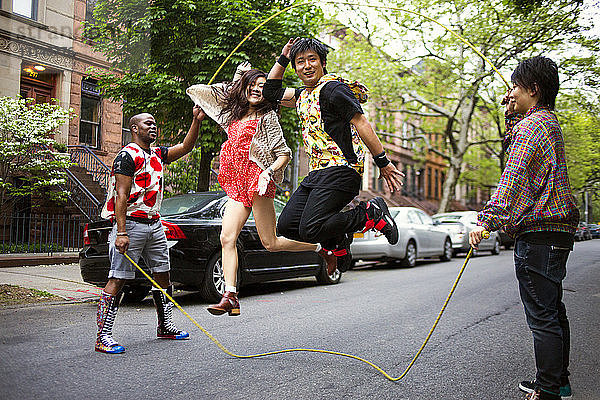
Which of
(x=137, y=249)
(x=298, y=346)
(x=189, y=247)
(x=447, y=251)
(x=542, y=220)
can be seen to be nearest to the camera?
(x=542, y=220)

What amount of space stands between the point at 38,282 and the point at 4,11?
3718 mm

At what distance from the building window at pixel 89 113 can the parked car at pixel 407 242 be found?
783 cm

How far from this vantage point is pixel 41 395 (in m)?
3.61

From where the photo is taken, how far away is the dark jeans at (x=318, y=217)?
3.86 meters

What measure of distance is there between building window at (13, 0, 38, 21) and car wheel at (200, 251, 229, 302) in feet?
11.7

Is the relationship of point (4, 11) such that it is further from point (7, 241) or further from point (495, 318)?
point (495, 318)

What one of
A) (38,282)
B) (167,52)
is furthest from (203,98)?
(38,282)

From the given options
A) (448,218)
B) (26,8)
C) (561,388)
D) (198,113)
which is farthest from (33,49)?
(448,218)

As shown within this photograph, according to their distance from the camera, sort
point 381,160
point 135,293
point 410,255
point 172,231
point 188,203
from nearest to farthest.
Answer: point 381,160
point 172,231
point 188,203
point 135,293
point 410,255

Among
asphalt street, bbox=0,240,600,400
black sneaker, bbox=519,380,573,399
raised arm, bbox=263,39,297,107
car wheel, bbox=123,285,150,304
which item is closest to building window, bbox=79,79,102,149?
asphalt street, bbox=0,240,600,400

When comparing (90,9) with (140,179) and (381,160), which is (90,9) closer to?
(140,179)

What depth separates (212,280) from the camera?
24.2ft

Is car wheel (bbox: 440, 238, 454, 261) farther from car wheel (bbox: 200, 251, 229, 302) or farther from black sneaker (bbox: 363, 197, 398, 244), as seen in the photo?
black sneaker (bbox: 363, 197, 398, 244)

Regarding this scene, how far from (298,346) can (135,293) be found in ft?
A: 11.1
